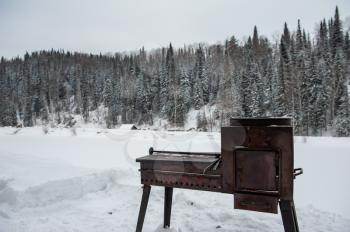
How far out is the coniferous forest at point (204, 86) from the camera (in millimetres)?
29078

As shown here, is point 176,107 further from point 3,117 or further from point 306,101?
point 3,117

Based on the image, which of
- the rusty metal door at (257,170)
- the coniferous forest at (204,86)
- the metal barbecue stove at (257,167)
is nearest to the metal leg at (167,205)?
the metal barbecue stove at (257,167)

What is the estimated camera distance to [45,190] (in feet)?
17.8

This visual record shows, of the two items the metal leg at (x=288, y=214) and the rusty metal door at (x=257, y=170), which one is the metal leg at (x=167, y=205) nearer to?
the rusty metal door at (x=257, y=170)

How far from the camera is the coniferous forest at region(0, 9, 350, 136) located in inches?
1145

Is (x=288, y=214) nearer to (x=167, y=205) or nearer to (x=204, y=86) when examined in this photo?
(x=167, y=205)

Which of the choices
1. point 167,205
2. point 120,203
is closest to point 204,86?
point 120,203

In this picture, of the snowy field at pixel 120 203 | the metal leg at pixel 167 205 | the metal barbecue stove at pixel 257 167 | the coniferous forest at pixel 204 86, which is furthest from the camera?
the coniferous forest at pixel 204 86

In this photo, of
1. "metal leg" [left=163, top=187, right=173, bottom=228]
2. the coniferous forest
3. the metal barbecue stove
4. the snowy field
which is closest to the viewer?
the metal barbecue stove

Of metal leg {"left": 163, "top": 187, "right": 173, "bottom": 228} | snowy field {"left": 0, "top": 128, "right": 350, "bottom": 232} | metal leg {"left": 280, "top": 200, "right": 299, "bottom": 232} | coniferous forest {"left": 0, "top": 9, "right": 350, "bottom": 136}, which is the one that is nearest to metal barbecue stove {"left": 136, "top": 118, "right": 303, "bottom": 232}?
metal leg {"left": 280, "top": 200, "right": 299, "bottom": 232}

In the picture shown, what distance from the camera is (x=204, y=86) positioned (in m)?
49.8

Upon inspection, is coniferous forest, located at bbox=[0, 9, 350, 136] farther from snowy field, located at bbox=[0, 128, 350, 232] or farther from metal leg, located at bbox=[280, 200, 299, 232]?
metal leg, located at bbox=[280, 200, 299, 232]

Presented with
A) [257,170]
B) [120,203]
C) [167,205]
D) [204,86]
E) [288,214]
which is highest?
[204,86]

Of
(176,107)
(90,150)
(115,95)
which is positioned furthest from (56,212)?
(115,95)
